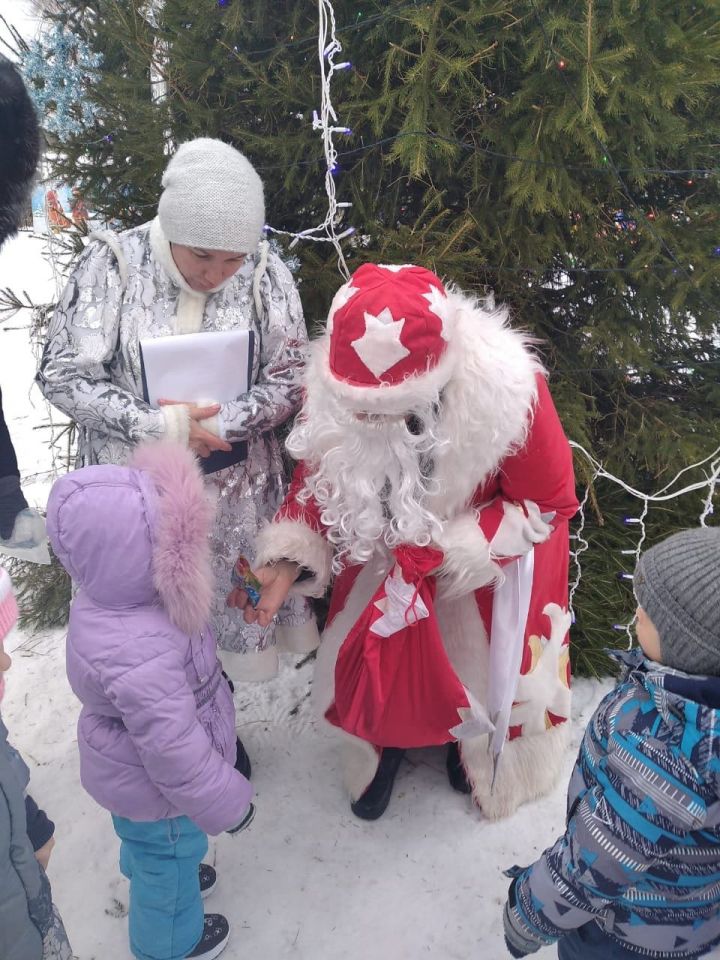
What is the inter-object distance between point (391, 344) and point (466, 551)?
589mm

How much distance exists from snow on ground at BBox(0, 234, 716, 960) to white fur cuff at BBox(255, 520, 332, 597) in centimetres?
87

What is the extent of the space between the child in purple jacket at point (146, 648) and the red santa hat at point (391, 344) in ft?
1.40

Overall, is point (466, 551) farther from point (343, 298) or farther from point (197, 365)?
point (197, 365)

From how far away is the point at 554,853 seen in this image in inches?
51.6

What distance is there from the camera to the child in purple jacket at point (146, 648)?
143 cm

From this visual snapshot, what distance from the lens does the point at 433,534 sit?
175 cm

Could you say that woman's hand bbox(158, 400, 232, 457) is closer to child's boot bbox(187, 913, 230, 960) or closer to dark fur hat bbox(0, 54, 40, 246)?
dark fur hat bbox(0, 54, 40, 246)

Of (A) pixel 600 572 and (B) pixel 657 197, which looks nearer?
(B) pixel 657 197

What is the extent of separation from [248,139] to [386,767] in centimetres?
223

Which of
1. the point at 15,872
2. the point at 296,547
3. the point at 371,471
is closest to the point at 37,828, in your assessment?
the point at 15,872

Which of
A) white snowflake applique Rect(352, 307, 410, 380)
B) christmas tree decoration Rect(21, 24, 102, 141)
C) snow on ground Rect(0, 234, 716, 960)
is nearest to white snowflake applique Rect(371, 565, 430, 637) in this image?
white snowflake applique Rect(352, 307, 410, 380)

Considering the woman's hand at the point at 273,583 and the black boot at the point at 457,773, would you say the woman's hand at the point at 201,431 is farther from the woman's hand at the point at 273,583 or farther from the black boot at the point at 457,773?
the black boot at the point at 457,773

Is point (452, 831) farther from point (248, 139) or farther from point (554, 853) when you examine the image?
point (248, 139)

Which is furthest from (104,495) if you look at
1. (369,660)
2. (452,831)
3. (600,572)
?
(600,572)
